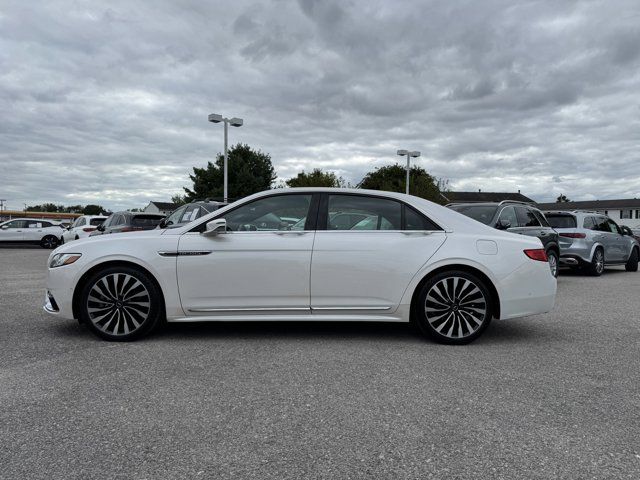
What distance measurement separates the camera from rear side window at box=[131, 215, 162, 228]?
644 inches

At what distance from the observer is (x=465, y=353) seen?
459cm

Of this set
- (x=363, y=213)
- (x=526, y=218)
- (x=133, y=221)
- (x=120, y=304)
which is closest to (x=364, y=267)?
(x=363, y=213)

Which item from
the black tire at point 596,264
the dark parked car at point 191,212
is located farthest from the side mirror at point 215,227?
the black tire at point 596,264

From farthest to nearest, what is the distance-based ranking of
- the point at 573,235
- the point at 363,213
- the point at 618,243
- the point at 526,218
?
the point at 618,243 < the point at 573,235 < the point at 526,218 < the point at 363,213

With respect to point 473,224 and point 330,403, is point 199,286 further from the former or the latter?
point 473,224

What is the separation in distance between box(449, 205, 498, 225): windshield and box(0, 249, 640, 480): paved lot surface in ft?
14.2

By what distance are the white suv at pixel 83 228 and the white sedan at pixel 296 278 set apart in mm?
18184

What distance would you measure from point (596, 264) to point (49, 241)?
23.7m

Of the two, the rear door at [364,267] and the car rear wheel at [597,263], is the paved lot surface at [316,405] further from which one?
the car rear wheel at [597,263]

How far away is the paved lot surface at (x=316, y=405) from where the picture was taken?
2520 mm

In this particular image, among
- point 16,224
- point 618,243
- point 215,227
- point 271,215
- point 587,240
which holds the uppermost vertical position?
point 271,215

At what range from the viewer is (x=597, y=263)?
1274 cm

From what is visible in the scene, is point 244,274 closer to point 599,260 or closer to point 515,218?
point 515,218

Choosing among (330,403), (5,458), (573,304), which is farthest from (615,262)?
(5,458)
